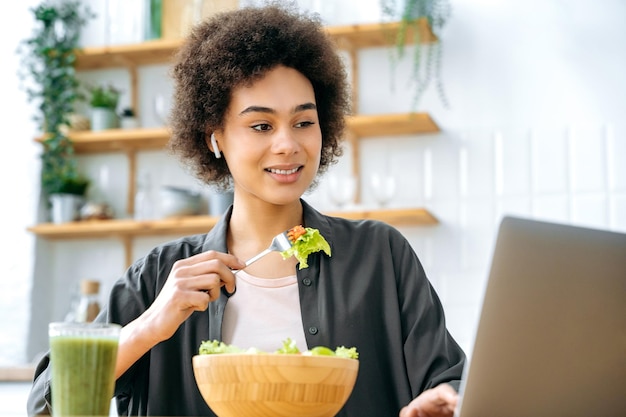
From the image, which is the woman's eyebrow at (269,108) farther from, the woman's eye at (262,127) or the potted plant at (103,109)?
the potted plant at (103,109)

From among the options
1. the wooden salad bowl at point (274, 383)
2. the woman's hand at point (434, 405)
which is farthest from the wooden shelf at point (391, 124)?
the wooden salad bowl at point (274, 383)

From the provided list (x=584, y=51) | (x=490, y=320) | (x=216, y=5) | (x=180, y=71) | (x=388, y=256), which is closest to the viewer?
(x=490, y=320)

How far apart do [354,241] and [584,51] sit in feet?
7.10

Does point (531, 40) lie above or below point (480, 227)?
above

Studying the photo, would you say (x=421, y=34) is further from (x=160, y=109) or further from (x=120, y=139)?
(x=120, y=139)

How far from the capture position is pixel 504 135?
3.84 meters

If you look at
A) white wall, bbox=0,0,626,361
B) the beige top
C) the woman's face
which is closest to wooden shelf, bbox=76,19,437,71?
white wall, bbox=0,0,626,361

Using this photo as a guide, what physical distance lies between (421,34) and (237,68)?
2.01m

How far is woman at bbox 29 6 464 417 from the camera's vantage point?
182cm

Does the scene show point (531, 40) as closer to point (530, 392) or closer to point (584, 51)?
point (584, 51)

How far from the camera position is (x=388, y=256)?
6.46ft

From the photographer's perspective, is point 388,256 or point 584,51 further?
point 584,51

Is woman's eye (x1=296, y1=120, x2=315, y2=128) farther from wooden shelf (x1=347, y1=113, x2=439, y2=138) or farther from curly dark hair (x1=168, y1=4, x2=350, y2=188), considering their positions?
wooden shelf (x1=347, y1=113, x2=439, y2=138)

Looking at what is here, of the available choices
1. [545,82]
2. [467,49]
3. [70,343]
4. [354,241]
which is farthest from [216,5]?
[70,343]
